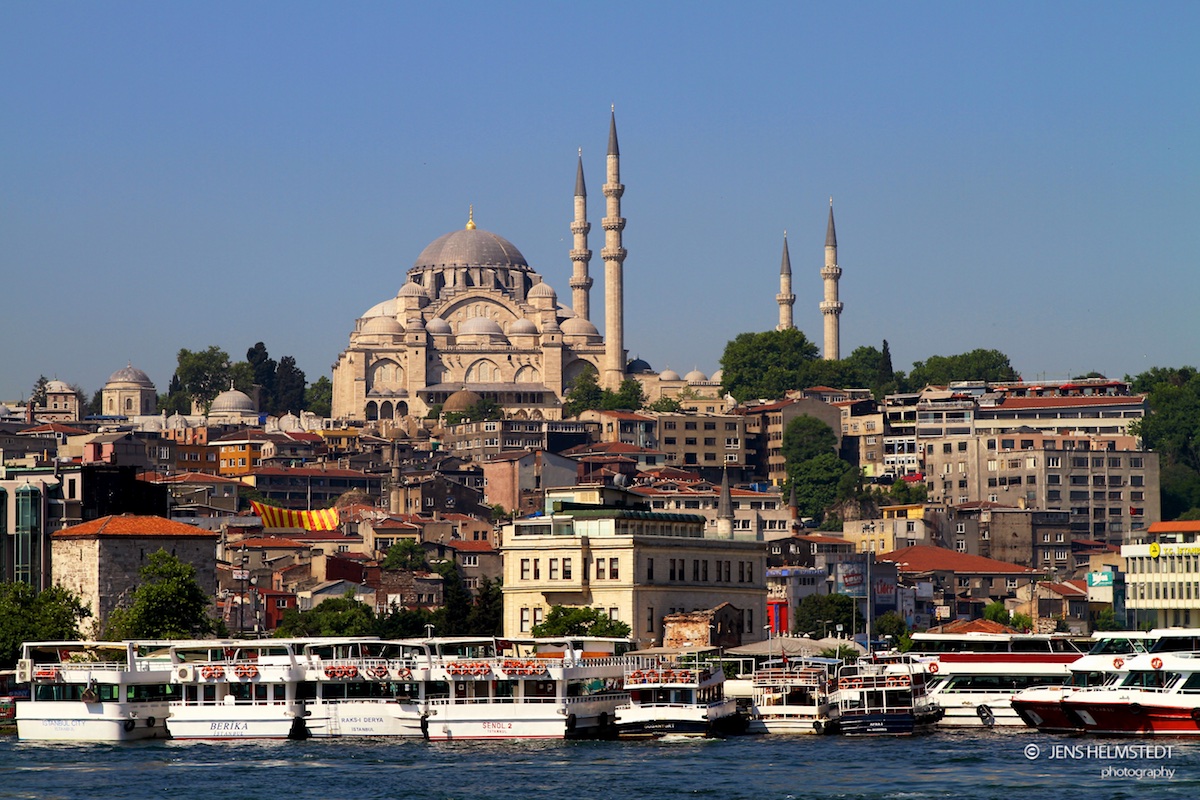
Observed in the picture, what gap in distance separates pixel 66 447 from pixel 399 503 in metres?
19.1

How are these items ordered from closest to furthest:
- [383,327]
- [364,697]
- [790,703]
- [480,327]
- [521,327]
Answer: [364,697], [790,703], [383,327], [521,327], [480,327]

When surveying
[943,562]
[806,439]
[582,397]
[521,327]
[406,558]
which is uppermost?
[521,327]

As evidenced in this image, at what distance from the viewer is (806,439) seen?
6270 inches

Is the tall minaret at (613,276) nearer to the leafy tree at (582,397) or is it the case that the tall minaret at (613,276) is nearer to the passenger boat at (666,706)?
the leafy tree at (582,397)

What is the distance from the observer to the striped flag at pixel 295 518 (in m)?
124

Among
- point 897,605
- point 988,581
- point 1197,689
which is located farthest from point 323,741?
point 988,581

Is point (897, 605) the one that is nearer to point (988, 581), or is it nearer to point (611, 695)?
point (988, 581)

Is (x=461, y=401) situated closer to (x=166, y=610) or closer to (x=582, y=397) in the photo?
(x=582, y=397)

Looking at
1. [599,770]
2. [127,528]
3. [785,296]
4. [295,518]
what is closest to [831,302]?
[785,296]

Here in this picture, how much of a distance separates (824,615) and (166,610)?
1280 inches

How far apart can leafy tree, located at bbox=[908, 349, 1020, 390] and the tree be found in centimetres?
11785

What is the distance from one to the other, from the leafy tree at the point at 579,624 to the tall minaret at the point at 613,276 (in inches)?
4146

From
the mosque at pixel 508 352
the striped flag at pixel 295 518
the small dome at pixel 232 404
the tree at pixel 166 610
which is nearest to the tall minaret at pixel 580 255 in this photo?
the mosque at pixel 508 352

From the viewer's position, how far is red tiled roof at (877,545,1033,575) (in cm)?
11638
